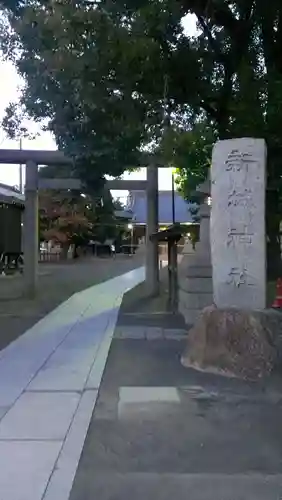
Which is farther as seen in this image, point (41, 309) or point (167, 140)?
point (41, 309)

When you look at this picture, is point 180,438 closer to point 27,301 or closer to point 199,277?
point 199,277

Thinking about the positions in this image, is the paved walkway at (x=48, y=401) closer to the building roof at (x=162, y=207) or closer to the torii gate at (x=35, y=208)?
the torii gate at (x=35, y=208)

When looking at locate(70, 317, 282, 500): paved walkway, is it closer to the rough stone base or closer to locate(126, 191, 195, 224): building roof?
the rough stone base

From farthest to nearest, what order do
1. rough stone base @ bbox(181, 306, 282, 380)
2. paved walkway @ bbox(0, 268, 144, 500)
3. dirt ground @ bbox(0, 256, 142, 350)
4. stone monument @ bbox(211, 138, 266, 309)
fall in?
dirt ground @ bbox(0, 256, 142, 350) < stone monument @ bbox(211, 138, 266, 309) < rough stone base @ bbox(181, 306, 282, 380) < paved walkway @ bbox(0, 268, 144, 500)

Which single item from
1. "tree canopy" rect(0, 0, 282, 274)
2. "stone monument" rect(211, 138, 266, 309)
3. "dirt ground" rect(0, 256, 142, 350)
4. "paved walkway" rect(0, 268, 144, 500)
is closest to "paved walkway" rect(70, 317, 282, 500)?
"paved walkway" rect(0, 268, 144, 500)

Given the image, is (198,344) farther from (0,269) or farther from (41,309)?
(0,269)

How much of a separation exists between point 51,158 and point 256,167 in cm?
958

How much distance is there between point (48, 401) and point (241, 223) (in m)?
3.40

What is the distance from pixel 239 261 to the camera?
7.96 meters

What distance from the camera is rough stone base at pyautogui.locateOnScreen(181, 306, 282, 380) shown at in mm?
7168

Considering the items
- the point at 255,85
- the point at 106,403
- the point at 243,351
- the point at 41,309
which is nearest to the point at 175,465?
the point at 106,403

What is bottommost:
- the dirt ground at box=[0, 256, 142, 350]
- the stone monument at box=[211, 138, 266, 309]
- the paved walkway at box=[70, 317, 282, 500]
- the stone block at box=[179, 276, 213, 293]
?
the paved walkway at box=[70, 317, 282, 500]

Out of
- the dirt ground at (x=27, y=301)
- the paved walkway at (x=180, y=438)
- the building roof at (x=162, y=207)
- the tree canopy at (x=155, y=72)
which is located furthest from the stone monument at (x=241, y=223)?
the building roof at (x=162, y=207)

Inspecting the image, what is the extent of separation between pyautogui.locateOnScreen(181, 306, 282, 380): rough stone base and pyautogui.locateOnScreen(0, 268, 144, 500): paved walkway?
138cm
